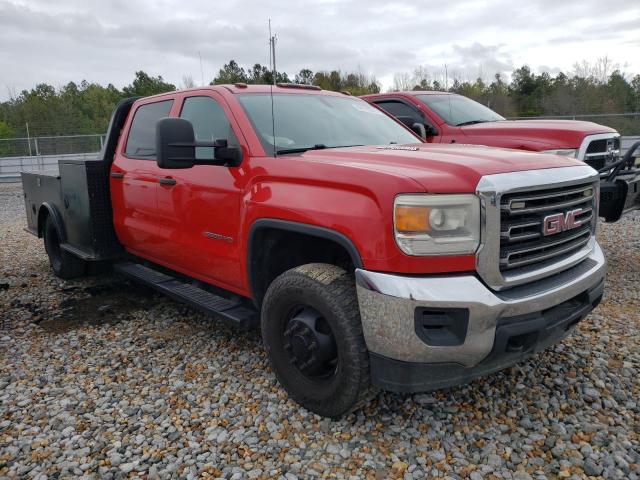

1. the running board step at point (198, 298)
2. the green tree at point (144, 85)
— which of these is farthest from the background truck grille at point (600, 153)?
the green tree at point (144, 85)

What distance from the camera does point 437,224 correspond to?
243 cm

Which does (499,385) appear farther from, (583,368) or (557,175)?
(557,175)

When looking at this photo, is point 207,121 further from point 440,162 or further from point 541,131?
point 541,131

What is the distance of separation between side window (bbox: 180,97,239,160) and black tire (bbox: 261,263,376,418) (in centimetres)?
114

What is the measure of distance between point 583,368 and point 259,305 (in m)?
2.11

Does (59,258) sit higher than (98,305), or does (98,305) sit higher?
(59,258)

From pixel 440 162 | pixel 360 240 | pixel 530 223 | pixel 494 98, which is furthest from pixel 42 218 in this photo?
pixel 494 98

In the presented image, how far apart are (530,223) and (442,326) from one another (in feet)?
2.25

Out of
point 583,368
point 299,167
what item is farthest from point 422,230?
point 583,368

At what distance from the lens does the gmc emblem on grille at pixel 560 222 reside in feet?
8.77

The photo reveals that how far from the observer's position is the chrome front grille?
245 centimetres

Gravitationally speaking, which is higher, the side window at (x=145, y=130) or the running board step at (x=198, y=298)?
the side window at (x=145, y=130)

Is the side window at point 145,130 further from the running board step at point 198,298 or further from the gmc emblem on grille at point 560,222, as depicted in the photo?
the gmc emblem on grille at point 560,222

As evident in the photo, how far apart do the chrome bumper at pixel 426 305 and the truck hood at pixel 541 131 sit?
12.7 ft
